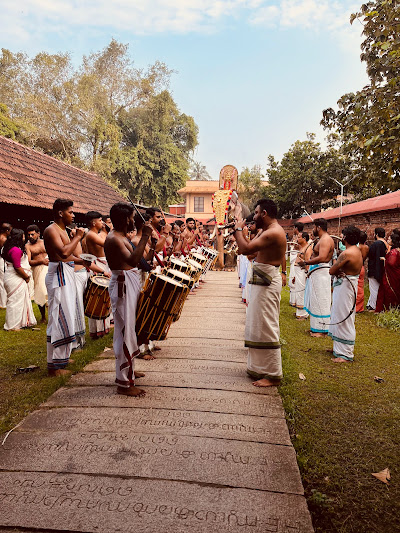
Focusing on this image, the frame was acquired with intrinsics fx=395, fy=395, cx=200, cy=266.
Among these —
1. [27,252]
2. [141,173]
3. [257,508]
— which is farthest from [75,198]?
[141,173]

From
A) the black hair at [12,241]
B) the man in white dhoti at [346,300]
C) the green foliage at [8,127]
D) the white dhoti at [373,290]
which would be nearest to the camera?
the man in white dhoti at [346,300]

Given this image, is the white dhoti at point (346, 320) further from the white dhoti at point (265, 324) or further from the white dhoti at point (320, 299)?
the white dhoti at point (265, 324)

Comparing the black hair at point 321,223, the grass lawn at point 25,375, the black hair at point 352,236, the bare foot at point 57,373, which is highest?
the black hair at point 321,223

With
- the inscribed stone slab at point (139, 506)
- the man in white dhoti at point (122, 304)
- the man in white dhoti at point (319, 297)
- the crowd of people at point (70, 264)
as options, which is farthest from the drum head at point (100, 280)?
the man in white dhoti at point (319, 297)

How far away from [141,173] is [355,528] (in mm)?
32146

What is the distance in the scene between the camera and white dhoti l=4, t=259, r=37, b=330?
7277 millimetres

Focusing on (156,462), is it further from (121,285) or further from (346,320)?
(346,320)

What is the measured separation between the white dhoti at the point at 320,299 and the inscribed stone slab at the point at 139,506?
5.08 meters

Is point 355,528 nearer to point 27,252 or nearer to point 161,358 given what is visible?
point 161,358

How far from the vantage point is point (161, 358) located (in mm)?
5359

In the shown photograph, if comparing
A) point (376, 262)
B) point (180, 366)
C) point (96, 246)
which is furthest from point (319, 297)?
point (96, 246)

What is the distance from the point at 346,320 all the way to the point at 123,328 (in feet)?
11.0

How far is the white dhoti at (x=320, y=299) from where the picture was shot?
724 cm

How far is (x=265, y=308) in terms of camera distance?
4414 millimetres
